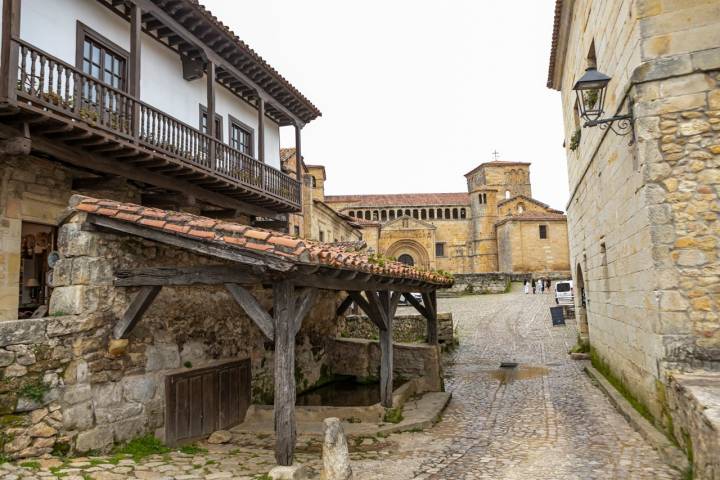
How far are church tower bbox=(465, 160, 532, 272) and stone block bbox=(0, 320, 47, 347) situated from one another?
148 ft

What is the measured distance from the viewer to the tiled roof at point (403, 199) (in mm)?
50156

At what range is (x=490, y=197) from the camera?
48469 millimetres

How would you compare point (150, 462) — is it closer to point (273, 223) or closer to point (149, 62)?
point (149, 62)

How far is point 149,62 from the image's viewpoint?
1016 centimetres

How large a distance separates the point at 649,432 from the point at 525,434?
157 cm

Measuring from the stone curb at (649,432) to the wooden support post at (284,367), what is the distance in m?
3.90

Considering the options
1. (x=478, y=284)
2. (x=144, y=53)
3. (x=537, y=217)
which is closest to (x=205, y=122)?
(x=144, y=53)

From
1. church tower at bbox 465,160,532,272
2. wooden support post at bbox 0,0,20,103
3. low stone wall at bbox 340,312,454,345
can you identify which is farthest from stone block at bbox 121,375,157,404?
church tower at bbox 465,160,532,272

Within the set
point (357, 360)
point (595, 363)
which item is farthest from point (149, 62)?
point (595, 363)

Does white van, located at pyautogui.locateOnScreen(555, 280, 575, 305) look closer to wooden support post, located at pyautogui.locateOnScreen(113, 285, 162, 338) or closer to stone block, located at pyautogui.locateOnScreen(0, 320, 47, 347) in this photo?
wooden support post, located at pyautogui.locateOnScreen(113, 285, 162, 338)

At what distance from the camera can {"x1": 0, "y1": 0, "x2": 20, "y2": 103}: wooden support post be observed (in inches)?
247

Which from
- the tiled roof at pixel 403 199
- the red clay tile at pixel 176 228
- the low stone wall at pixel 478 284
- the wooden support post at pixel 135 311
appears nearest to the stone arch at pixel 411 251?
the tiled roof at pixel 403 199

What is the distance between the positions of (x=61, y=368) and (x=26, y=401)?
0.43 m

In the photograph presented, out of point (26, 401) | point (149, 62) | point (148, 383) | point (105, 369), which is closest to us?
point (26, 401)
